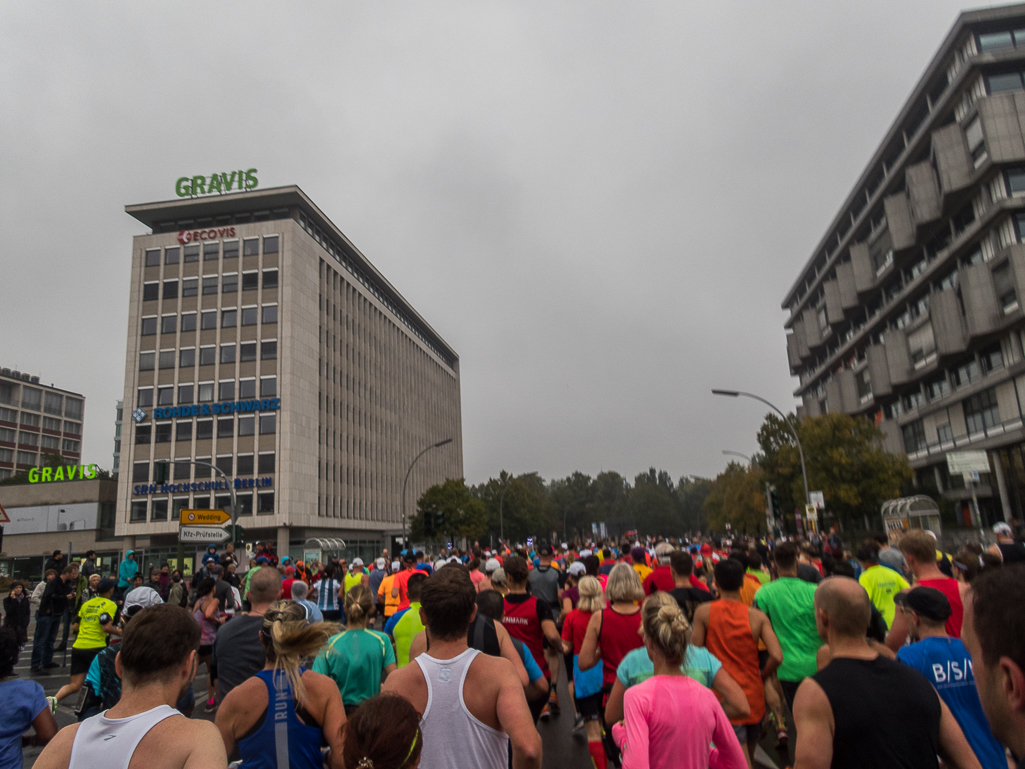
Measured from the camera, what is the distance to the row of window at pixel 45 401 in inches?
3834

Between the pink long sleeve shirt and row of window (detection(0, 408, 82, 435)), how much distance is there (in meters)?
115

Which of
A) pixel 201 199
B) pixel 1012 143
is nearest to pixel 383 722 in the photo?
pixel 1012 143

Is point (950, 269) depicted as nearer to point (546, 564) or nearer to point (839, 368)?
point (839, 368)

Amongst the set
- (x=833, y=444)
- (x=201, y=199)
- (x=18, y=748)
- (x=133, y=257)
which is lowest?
(x=18, y=748)

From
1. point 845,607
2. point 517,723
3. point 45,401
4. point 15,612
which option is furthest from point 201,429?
point 45,401

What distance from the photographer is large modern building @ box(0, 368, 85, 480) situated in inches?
3804

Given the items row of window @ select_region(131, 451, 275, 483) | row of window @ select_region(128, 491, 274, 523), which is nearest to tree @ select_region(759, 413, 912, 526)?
row of window @ select_region(128, 491, 274, 523)

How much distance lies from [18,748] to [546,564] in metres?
6.64

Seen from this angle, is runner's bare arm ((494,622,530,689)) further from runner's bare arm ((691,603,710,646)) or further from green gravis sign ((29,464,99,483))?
green gravis sign ((29,464,99,483))

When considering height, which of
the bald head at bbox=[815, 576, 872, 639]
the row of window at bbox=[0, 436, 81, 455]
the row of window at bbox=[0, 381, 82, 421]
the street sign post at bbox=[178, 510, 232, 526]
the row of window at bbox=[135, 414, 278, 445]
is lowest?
the bald head at bbox=[815, 576, 872, 639]

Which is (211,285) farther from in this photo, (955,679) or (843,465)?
(955,679)

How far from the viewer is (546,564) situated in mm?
9656

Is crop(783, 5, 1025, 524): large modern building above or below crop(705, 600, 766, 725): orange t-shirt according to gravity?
above

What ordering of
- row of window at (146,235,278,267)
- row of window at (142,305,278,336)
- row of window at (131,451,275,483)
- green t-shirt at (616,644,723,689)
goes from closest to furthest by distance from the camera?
1. green t-shirt at (616,644,723,689)
2. row of window at (131,451,275,483)
3. row of window at (142,305,278,336)
4. row of window at (146,235,278,267)
